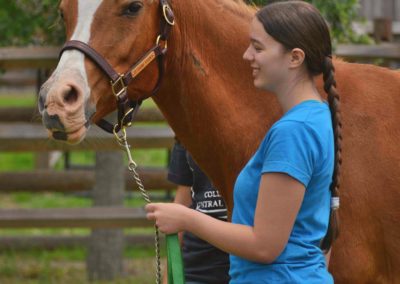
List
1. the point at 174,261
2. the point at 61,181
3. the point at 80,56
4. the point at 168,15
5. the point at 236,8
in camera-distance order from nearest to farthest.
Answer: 1. the point at 174,261
2. the point at 80,56
3. the point at 168,15
4. the point at 236,8
5. the point at 61,181

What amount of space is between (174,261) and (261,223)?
494mm

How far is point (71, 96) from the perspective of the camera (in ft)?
9.34

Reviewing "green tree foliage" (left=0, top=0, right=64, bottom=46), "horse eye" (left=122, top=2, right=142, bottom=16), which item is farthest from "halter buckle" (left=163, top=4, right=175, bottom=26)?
"green tree foliage" (left=0, top=0, right=64, bottom=46)

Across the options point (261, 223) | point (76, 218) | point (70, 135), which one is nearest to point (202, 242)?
point (70, 135)

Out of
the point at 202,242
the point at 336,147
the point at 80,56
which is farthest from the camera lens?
the point at 202,242

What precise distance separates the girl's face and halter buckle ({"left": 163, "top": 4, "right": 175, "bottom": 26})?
0.67 meters

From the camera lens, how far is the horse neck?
323cm

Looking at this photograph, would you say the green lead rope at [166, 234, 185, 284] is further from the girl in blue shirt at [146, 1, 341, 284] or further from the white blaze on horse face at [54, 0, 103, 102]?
the white blaze on horse face at [54, 0, 103, 102]

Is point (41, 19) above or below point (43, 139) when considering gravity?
above

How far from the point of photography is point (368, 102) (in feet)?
10.6

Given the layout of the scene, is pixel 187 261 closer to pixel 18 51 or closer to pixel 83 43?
pixel 83 43

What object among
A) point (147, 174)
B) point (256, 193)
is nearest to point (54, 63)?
point (147, 174)

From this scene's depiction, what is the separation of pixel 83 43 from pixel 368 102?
1.03m

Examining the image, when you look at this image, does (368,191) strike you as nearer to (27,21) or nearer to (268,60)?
(268,60)
